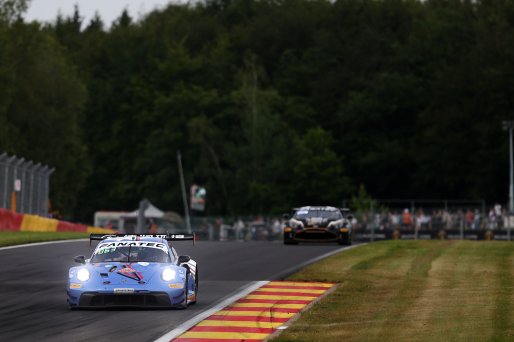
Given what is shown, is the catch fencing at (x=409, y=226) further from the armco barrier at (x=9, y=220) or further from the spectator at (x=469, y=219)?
the armco barrier at (x=9, y=220)

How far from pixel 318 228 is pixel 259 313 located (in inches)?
890

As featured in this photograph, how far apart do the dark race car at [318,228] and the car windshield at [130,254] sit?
21.7m

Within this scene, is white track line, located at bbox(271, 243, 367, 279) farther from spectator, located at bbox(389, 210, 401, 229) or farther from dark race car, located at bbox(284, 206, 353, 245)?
spectator, located at bbox(389, 210, 401, 229)

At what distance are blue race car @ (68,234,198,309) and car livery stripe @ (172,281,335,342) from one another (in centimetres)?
81

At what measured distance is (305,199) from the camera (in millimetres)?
102562

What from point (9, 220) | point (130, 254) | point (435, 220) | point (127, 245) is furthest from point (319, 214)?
point (130, 254)

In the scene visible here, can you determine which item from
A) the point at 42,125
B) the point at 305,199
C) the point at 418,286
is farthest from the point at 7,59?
the point at 418,286

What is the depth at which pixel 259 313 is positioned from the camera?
21.3 m

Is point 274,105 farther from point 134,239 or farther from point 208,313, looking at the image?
point 208,313

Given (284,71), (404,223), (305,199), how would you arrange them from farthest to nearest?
(284,71), (305,199), (404,223)

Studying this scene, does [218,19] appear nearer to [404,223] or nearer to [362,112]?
[362,112]

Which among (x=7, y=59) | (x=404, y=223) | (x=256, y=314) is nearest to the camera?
(x=256, y=314)

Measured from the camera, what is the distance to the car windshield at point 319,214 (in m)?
44.2

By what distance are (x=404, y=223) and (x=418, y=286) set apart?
36.4 metres
